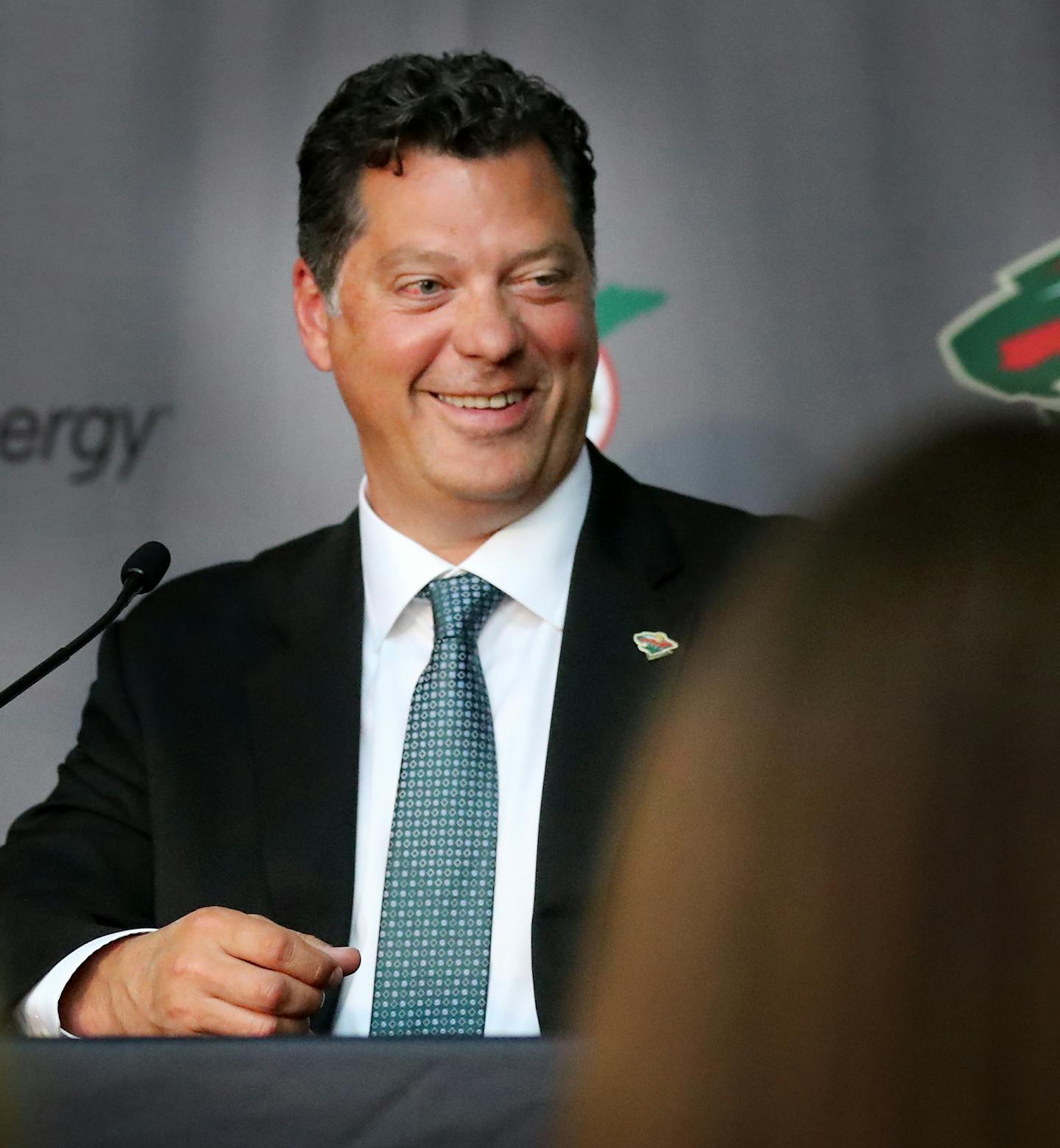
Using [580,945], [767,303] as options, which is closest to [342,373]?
[767,303]

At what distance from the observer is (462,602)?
1997 mm

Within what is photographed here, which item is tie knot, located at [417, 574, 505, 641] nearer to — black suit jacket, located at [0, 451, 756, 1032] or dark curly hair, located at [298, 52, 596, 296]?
black suit jacket, located at [0, 451, 756, 1032]

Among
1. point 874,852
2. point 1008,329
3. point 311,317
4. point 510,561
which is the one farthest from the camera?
point 1008,329

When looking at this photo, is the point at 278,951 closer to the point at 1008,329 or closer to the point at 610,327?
the point at 610,327

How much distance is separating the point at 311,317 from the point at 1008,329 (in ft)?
3.25

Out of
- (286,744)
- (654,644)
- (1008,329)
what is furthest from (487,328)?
(1008,329)

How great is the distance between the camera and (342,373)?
2207mm

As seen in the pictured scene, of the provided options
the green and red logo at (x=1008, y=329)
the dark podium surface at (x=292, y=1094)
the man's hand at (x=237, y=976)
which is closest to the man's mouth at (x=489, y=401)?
the green and red logo at (x=1008, y=329)

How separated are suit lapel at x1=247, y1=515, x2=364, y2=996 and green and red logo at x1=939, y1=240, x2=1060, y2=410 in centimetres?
90

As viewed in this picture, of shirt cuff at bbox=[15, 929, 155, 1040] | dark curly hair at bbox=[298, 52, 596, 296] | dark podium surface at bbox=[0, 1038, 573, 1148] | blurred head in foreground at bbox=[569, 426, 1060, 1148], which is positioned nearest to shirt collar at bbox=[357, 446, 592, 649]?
dark curly hair at bbox=[298, 52, 596, 296]

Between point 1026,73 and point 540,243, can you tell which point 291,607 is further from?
point 1026,73

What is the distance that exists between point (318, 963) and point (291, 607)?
79 cm

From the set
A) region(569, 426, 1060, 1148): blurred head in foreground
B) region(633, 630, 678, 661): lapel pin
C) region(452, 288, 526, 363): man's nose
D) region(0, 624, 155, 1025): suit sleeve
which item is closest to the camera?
region(569, 426, 1060, 1148): blurred head in foreground

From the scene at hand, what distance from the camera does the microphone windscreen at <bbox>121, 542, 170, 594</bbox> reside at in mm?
1577
